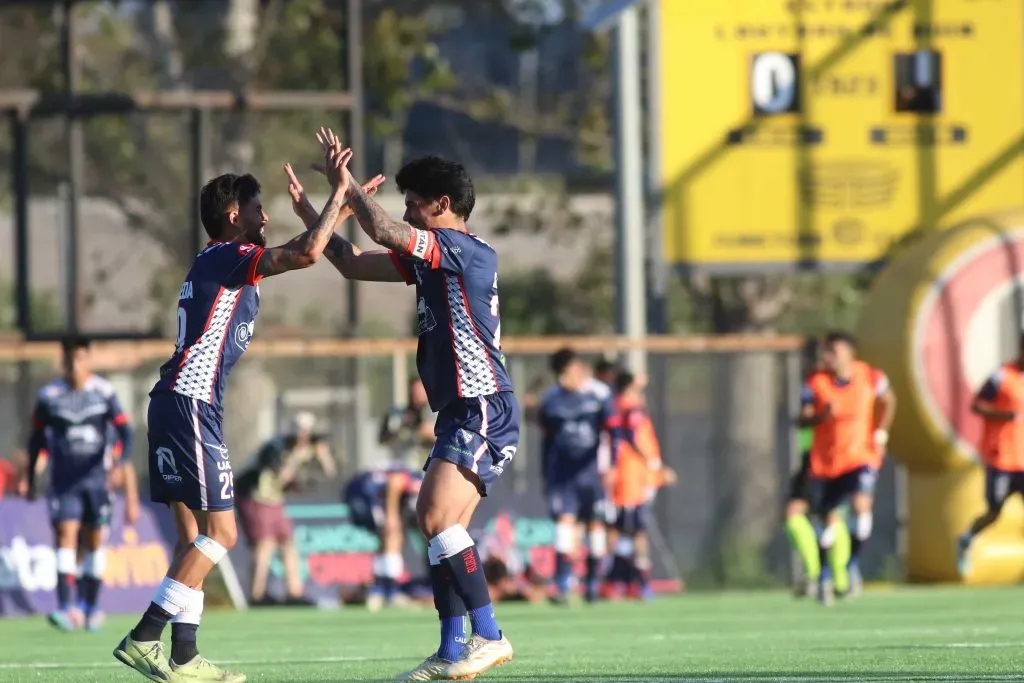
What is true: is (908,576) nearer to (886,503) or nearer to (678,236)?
(886,503)

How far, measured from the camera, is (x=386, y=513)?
18562 millimetres

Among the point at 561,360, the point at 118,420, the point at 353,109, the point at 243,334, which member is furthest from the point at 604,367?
the point at 243,334

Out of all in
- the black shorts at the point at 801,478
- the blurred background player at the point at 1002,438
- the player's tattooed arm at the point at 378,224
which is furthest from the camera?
the blurred background player at the point at 1002,438

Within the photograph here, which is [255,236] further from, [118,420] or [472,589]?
[118,420]

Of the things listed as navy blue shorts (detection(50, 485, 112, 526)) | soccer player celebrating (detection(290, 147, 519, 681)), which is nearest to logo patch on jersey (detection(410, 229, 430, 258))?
soccer player celebrating (detection(290, 147, 519, 681))

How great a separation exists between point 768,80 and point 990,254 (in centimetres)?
297

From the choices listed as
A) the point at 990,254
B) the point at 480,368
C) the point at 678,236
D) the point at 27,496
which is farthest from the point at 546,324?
the point at 480,368

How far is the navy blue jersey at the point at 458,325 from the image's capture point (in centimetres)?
867

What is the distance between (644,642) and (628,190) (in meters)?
8.77

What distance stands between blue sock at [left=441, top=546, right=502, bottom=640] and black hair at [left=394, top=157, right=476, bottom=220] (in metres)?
1.45

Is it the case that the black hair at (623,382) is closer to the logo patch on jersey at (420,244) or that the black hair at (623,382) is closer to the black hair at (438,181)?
the black hair at (438,181)

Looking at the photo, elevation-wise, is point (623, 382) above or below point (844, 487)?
above

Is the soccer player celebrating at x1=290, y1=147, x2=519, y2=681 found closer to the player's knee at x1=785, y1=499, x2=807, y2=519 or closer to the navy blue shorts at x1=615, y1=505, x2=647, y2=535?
the player's knee at x1=785, y1=499, x2=807, y2=519

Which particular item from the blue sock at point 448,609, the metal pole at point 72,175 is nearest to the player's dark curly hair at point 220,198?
the blue sock at point 448,609
